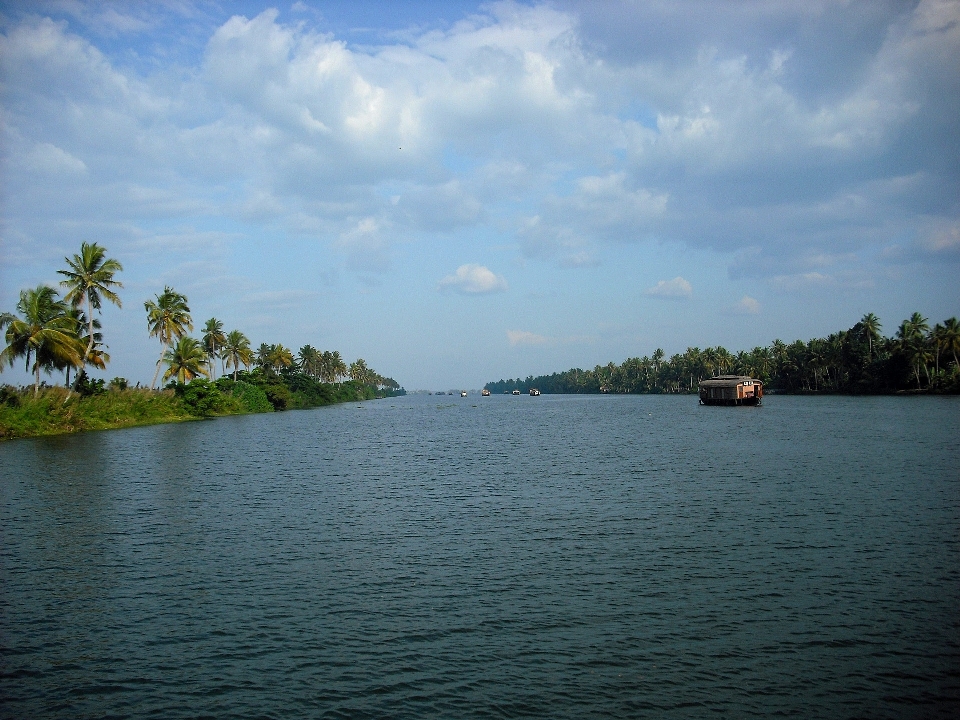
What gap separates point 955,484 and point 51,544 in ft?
126

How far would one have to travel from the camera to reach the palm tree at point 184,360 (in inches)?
3920

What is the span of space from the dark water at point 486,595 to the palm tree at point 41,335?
3225 cm

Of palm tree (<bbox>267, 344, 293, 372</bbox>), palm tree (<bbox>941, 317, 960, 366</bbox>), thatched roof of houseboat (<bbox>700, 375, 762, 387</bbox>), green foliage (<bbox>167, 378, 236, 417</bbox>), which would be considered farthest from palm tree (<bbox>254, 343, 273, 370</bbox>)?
palm tree (<bbox>941, 317, 960, 366</bbox>)

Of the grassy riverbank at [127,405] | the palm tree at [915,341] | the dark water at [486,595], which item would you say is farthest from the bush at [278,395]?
the palm tree at [915,341]

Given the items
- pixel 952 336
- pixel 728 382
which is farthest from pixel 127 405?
pixel 952 336

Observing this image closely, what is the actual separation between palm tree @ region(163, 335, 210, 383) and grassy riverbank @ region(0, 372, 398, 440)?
224 cm

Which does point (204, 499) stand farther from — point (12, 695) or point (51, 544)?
point (12, 695)

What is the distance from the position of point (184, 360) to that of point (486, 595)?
310 ft

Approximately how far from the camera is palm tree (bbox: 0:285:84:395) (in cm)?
6281

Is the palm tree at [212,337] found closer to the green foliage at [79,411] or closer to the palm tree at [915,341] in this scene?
the green foliage at [79,411]

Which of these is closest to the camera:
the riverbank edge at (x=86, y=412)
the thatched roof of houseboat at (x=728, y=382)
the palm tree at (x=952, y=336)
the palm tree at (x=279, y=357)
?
the riverbank edge at (x=86, y=412)

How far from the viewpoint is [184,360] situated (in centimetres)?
9994

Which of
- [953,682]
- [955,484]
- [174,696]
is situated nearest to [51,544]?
[174,696]

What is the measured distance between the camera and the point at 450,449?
54312 mm
